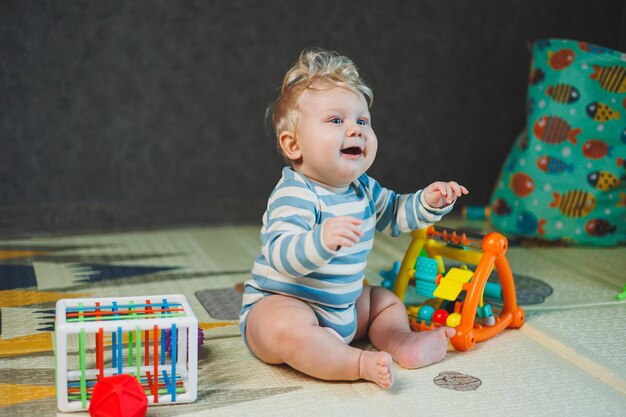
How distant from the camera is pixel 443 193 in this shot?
3.79 ft

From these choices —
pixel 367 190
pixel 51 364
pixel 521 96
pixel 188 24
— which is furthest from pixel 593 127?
pixel 51 364

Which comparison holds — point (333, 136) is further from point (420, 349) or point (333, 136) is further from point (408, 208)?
point (420, 349)

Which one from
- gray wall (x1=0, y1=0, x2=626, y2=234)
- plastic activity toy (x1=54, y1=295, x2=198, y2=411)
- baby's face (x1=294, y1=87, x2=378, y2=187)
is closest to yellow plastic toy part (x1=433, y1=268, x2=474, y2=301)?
baby's face (x1=294, y1=87, x2=378, y2=187)

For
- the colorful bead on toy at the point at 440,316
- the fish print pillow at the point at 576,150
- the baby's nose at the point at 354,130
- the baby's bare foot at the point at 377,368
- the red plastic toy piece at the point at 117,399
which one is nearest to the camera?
the red plastic toy piece at the point at 117,399

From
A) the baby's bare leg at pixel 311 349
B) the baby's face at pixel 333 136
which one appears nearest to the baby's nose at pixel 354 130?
the baby's face at pixel 333 136

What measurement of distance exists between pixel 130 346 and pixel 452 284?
50 centimetres

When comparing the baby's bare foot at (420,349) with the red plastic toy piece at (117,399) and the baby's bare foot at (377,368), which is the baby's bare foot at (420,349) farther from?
the red plastic toy piece at (117,399)

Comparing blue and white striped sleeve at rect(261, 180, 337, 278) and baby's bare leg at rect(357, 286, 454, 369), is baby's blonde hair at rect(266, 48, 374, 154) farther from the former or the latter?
baby's bare leg at rect(357, 286, 454, 369)

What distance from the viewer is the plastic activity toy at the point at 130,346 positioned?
934mm

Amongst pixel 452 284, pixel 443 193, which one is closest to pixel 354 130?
pixel 443 193

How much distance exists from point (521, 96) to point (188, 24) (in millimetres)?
1007

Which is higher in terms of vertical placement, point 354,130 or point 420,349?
point 354,130

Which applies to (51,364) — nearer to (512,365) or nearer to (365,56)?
(512,365)

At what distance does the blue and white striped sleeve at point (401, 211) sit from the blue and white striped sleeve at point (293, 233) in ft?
0.53
